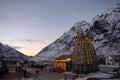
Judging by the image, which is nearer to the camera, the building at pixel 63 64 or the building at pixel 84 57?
the building at pixel 84 57

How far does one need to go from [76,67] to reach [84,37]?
8.05 meters

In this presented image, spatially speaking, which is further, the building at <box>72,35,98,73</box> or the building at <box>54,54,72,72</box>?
the building at <box>54,54,72,72</box>

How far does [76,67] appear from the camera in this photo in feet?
191

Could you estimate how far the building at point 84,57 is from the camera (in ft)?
186

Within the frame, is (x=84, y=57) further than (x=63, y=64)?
No

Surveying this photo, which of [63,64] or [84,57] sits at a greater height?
[84,57]

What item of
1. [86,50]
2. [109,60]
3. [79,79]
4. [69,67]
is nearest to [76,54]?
[86,50]

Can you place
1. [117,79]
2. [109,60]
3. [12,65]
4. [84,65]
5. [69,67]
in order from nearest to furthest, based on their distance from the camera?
[117,79] < [84,65] < [69,67] < [12,65] < [109,60]

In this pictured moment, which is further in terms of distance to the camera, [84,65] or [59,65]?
[59,65]

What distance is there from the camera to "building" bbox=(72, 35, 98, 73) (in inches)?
2227

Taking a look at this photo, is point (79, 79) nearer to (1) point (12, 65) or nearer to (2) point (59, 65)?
(2) point (59, 65)

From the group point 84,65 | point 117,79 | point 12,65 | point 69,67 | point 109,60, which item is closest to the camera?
point 117,79

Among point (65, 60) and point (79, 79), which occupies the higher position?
point (65, 60)

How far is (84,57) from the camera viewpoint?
2222 inches
